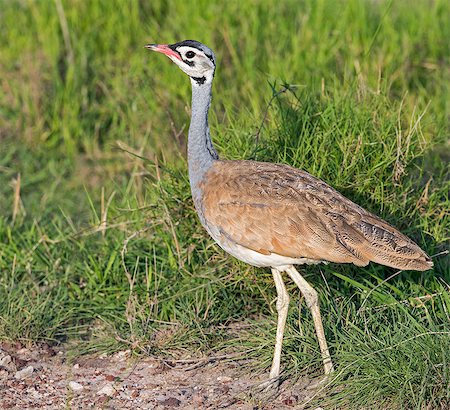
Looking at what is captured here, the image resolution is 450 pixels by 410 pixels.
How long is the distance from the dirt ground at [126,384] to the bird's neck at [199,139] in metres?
0.91

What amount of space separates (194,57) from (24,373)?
5.70 ft

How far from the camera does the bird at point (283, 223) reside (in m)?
4.16

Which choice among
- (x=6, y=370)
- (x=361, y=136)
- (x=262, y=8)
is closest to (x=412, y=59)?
(x=262, y=8)

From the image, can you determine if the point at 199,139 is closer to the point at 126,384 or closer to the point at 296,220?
the point at 296,220

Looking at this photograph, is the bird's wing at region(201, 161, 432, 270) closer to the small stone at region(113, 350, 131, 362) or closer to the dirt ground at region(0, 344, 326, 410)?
the dirt ground at region(0, 344, 326, 410)

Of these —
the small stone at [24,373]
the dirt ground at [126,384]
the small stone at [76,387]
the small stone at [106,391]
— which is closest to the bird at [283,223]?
the dirt ground at [126,384]

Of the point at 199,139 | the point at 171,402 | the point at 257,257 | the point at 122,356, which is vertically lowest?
the point at 122,356

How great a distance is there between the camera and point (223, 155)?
17.0ft

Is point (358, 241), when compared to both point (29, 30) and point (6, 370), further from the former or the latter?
point (29, 30)

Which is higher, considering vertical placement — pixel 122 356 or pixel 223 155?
pixel 223 155

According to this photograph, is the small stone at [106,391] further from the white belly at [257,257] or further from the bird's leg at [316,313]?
the bird's leg at [316,313]

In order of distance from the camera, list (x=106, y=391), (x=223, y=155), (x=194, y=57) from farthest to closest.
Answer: (x=223, y=155) → (x=194, y=57) → (x=106, y=391)

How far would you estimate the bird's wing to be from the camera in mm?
4152

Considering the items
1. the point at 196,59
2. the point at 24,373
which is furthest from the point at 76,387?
the point at 196,59
